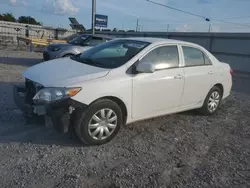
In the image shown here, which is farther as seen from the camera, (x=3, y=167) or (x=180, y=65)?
(x=180, y=65)

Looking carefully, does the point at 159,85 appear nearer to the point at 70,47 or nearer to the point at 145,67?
the point at 145,67

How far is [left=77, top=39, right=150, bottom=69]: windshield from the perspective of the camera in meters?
3.97

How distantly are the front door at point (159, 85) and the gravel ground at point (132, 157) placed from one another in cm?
46

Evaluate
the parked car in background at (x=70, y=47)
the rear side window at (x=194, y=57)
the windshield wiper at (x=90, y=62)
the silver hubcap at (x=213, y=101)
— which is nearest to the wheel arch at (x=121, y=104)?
the windshield wiper at (x=90, y=62)

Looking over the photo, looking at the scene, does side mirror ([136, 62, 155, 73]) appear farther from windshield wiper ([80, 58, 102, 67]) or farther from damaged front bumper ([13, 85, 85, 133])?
damaged front bumper ([13, 85, 85, 133])

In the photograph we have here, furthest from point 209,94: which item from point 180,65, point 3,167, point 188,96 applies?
point 3,167

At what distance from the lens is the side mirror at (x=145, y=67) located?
3.70 m

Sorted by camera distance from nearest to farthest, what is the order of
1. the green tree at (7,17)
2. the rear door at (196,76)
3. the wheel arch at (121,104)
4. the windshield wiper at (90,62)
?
the wheel arch at (121,104)
the windshield wiper at (90,62)
the rear door at (196,76)
the green tree at (7,17)

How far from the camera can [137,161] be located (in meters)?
3.26

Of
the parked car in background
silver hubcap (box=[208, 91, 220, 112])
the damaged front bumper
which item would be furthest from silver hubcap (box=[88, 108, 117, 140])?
the parked car in background

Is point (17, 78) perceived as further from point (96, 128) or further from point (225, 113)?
point (225, 113)

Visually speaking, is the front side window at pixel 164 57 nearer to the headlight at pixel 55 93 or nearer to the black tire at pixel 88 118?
the black tire at pixel 88 118

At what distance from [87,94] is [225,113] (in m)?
3.86

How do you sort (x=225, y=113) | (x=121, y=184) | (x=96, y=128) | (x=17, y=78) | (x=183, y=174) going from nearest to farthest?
(x=121, y=184) → (x=183, y=174) → (x=96, y=128) → (x=225, y=113) → (x=17, y=78)
